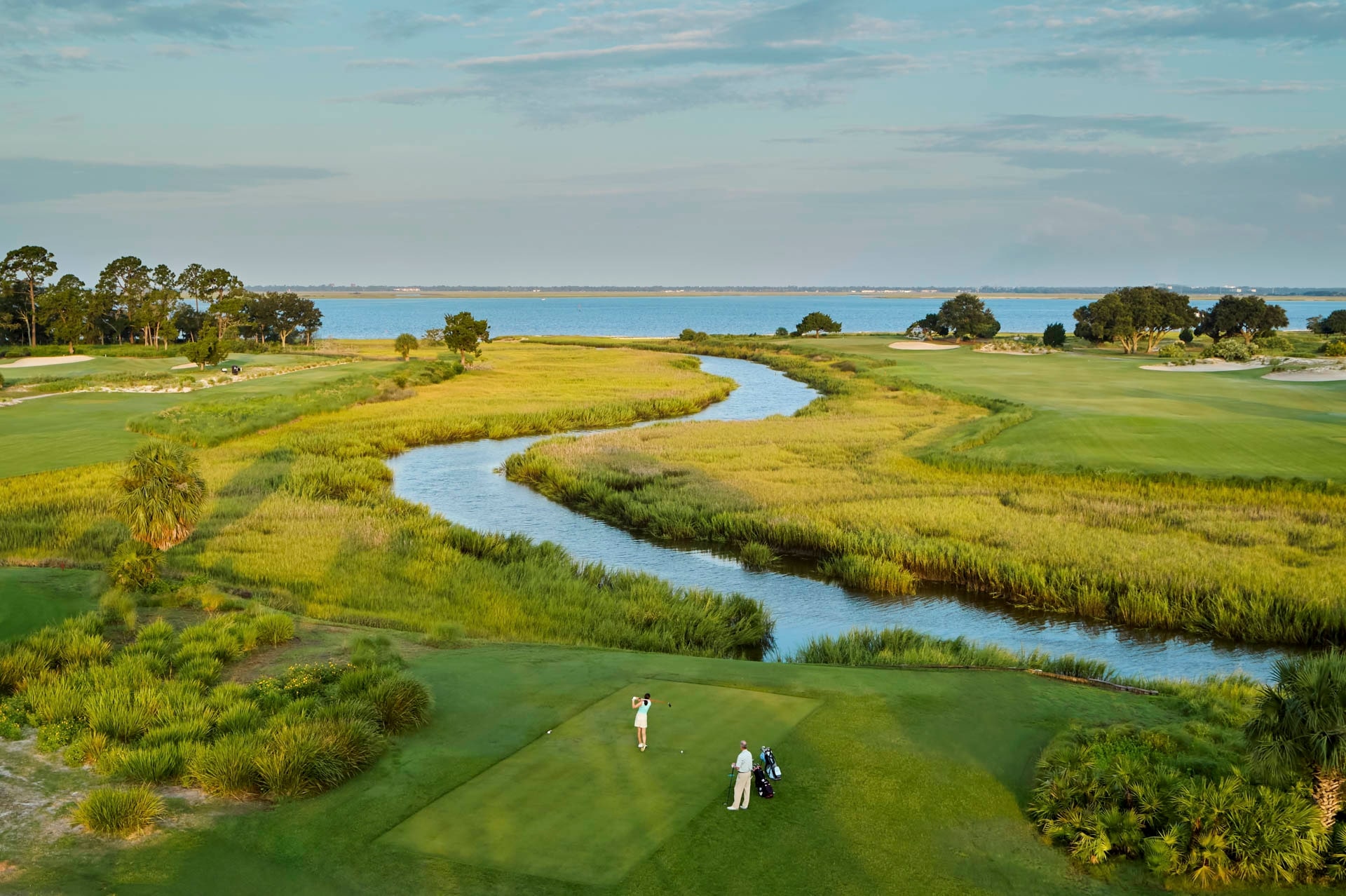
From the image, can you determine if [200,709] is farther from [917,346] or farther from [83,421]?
[917,346]

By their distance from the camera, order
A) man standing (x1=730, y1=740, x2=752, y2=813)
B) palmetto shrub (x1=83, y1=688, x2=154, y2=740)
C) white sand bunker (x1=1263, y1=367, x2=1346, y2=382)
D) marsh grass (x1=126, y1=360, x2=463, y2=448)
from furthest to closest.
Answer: white sand bunker (x1=1263, y1=367, x2=1346, y2=382)
marsh grass (x1=126, y1=360, x2=463, y2=448)
palmetto shrub (x1=83, y1=688, x2=154, y2=740)
man standing (x1=730, y1=740, x2=752, y2=813)

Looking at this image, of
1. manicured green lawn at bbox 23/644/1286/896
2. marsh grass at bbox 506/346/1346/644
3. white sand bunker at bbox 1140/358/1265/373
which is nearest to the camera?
manicured green lawn at bbox 23/644/1286/896

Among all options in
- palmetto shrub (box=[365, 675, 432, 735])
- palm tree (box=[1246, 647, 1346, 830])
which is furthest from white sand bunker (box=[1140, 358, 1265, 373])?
palmetto shrub (box=[365, 675, 432, 735])

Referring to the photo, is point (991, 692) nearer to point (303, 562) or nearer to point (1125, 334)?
point (303, 562)

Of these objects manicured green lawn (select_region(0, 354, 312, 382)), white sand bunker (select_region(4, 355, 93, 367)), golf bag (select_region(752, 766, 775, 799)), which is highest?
white sand bunker (select_region(4, 355, 93, 367))

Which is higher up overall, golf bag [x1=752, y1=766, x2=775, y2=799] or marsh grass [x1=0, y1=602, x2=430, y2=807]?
marsh grass [x1=0, y1=602, x2=430, y2=807]

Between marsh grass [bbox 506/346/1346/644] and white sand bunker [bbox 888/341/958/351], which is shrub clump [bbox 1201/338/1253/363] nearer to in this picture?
white sand bunker [bbox 888/341/958/351]
